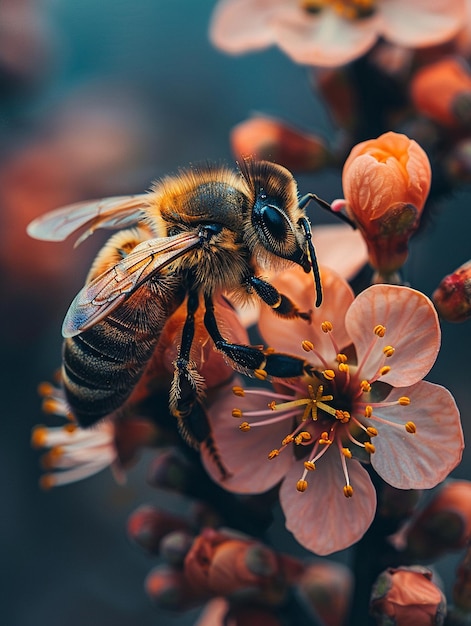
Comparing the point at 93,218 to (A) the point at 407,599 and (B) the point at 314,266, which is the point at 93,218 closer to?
(B) the point at 314,266

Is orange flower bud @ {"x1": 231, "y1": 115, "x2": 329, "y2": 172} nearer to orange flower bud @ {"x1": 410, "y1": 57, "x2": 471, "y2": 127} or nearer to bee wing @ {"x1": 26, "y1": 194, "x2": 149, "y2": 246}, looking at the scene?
orange flower bud @ {"x1": 410, "y1": 57, "x2": 471, "y2": 127}

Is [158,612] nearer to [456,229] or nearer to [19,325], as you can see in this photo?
[19,325]

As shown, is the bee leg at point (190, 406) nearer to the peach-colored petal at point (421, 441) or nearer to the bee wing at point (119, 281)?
the bee wing at point (119, 281)

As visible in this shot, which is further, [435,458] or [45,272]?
[45,272]

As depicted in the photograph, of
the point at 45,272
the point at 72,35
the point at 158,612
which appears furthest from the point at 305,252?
the point at 72,35

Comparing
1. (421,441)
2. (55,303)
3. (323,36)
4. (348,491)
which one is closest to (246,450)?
(348,491)

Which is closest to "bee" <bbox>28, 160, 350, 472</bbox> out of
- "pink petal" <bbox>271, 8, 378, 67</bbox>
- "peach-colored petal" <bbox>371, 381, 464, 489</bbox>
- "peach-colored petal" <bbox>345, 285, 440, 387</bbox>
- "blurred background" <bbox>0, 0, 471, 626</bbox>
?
"peach-colored petal" <bbox>345, 285, 440, 387</bbox>
